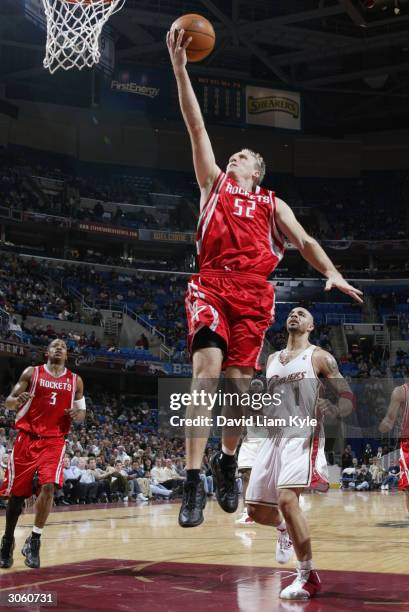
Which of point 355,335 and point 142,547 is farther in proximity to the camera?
point 355,335

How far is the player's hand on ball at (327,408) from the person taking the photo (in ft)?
17.5

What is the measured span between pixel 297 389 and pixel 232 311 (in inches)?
68.6

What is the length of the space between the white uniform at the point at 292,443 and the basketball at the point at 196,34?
99.0 inches

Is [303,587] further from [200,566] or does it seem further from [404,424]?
[404,424]

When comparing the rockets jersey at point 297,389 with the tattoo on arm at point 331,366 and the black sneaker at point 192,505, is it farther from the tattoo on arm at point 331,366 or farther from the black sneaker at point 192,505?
the black sneaker at point 192,505

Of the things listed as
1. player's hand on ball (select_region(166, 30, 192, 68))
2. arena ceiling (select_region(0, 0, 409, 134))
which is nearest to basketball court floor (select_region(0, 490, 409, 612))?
player's hand on ball (select_region(166, 30, 192, 68))

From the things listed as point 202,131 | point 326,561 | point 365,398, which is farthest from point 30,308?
point 202,131

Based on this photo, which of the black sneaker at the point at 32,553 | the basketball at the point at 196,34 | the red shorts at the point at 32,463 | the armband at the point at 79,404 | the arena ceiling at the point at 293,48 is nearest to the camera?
the basketball at the point at 196,34

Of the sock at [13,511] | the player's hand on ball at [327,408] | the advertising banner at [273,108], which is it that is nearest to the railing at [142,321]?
the advertising banner at [273,108]

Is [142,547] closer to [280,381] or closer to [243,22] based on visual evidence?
[280,381]

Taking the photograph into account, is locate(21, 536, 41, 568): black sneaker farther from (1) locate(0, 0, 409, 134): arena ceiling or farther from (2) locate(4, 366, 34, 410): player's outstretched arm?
(1) locate(0, 0, 409, 134): arena ceiling

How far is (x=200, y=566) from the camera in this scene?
6.88m

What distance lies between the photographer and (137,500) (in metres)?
17.0

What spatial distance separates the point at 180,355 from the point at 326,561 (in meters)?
20.2
